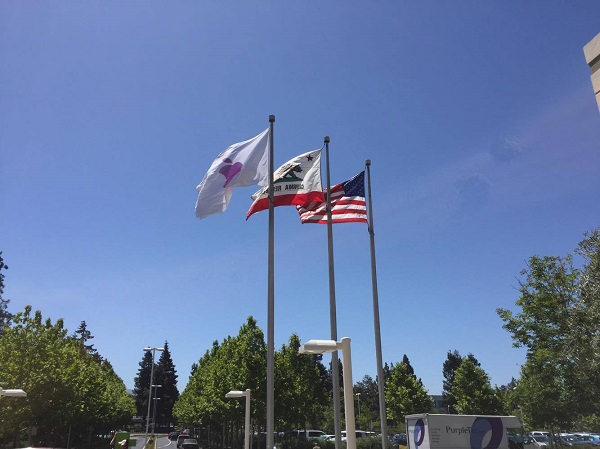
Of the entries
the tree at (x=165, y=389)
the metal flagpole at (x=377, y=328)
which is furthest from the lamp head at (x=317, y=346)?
the tree at (x=165, y=389)

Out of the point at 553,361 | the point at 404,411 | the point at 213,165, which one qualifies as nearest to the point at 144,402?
the point at 404,411

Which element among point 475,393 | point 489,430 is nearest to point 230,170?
point 489,430

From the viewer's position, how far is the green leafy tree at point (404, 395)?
144ft

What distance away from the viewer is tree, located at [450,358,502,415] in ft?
141

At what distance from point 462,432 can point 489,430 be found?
2.08 m

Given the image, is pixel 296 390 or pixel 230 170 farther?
pixel 296 390

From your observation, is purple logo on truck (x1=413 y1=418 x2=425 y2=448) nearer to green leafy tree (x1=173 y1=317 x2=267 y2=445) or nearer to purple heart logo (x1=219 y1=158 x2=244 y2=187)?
green leafy tree (x1=173 y1=317 x2=267 y2=445)

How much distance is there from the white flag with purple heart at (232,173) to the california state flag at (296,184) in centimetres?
62

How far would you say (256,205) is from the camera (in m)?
15.3

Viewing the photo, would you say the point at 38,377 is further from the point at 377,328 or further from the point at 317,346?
the point at 317,346

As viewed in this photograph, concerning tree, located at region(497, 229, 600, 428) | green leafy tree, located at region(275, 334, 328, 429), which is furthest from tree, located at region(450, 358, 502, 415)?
green leafy tree, located at region(275, 334, 328, 429)

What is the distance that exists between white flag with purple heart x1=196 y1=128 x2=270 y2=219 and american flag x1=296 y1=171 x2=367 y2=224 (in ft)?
7.09

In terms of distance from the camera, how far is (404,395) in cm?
4406

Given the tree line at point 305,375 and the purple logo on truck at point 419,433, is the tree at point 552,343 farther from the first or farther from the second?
the purple logo on truck at point 419,433
